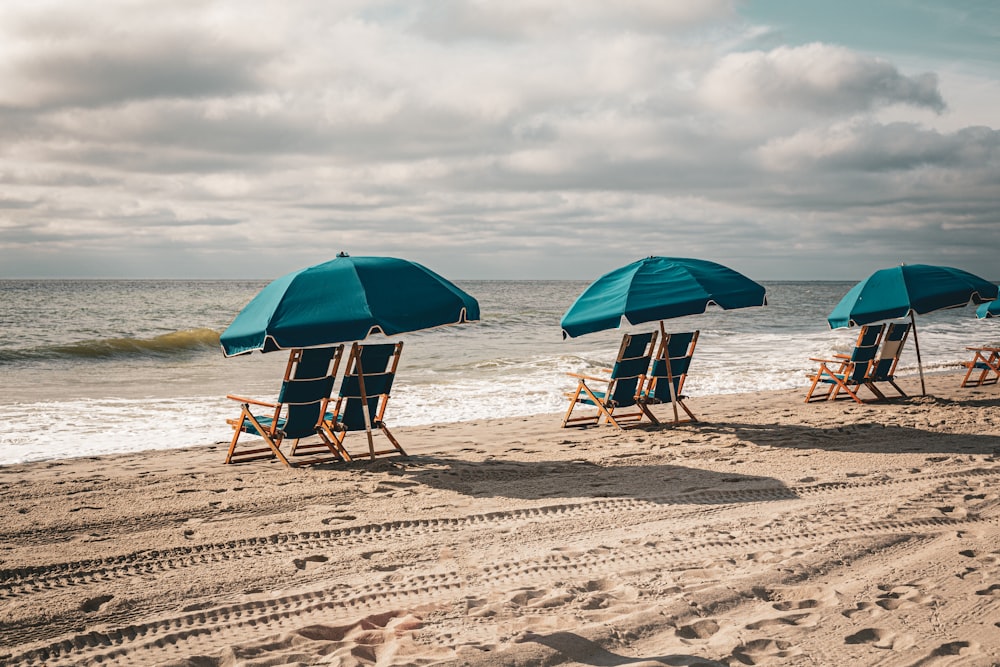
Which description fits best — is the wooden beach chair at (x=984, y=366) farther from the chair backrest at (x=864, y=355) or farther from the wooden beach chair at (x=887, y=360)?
the chair backrest at (x=864, y=355)

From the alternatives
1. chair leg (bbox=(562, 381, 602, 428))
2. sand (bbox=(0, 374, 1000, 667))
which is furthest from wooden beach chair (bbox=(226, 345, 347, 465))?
chair leg (bbox=(562, 381, 602, 428))

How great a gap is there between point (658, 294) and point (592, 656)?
5.02 metres

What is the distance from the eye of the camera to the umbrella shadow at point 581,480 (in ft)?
18.6

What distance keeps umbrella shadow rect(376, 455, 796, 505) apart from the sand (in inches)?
1.4

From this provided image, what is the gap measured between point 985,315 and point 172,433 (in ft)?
39.6

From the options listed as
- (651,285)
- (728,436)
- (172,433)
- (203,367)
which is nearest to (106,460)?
(172,433)

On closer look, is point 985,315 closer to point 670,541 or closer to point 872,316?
point 872,316

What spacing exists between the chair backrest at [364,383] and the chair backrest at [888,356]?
668 centimetres

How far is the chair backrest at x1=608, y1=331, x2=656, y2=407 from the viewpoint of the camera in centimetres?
846

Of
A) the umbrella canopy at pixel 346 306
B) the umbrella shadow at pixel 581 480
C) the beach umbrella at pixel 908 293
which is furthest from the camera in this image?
the beach umbrella at pixel 908 293

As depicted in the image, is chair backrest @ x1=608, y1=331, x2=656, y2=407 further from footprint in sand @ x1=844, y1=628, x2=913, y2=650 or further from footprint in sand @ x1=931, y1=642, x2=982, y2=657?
footprint in sand @ x1=931, y1=642, x2=982, y2=657

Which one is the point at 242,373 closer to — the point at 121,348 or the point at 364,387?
the point at 121,348

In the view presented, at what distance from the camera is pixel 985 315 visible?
489 inches

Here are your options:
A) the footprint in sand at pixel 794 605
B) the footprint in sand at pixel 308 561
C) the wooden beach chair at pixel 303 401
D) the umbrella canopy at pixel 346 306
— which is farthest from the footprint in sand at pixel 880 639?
the wooden beach chair at pixel 303 401
